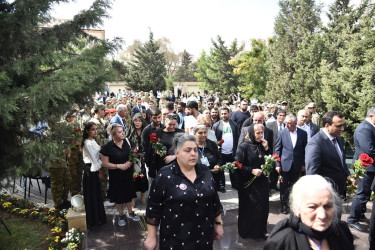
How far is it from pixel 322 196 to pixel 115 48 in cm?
339

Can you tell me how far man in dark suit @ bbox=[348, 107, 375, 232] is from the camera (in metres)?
5.16

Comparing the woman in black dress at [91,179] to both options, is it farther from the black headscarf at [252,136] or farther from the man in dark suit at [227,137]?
the man in dark suit at [227,137]

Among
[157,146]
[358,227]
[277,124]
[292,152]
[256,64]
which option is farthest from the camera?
[256,64]

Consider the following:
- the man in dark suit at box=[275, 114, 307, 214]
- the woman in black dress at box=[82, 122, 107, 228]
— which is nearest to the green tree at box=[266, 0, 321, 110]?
the man in dark suit at box=[275, 114, 307, 214]

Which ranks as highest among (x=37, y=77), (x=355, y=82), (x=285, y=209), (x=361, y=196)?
(x=355, y=82)

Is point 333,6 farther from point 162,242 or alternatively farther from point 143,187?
point 162,242

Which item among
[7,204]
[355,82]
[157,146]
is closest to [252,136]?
[157,146]

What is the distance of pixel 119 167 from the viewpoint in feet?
17.5

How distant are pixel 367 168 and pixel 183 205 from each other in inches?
161

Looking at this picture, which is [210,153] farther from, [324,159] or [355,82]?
[355,82]

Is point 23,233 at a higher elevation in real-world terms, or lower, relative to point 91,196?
lower

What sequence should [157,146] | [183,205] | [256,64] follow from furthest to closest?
[256,64] < [157,146] < [183,205]

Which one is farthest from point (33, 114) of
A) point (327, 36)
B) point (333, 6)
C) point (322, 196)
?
point (333, 6)

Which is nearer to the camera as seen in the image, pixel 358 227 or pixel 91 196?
pixel 358 227
